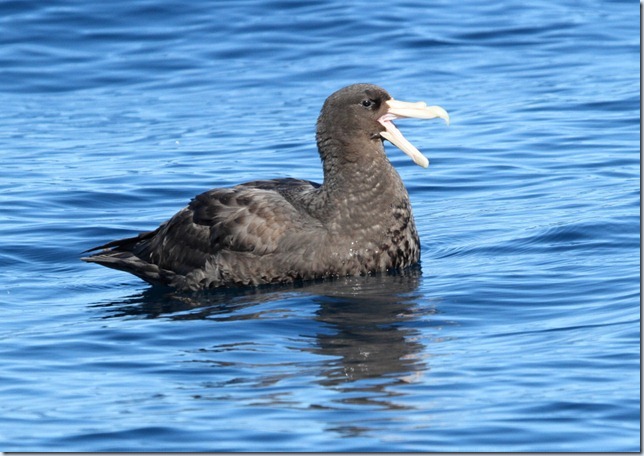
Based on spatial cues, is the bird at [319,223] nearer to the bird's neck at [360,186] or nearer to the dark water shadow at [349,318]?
the bird's neck at [360,186]

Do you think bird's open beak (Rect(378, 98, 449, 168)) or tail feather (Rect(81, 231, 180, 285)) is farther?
tail feather (Rect(81, 231, 180, 285))

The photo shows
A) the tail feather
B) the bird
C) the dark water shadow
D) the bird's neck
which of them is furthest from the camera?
the tail feather

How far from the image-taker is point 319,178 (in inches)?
567

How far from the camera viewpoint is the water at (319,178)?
7.21 metres

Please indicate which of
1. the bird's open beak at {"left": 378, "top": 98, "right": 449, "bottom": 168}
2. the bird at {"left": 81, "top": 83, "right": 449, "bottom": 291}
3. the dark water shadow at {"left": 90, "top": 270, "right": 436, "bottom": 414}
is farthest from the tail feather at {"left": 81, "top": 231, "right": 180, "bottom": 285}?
the bird's open beak at {"left": 378, "top": 98, "right": 449, "bottom": 168}

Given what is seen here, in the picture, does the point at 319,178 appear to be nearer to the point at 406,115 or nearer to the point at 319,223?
the point at 406,115

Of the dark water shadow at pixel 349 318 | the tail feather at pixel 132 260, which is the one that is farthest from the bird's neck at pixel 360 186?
the tail feather at pixel 132 260

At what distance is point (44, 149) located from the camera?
16016mm

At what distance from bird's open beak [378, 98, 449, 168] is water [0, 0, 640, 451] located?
97 centimetres

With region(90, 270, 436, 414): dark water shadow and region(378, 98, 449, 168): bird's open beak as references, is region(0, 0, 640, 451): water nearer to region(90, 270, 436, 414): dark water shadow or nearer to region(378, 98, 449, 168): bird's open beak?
region(90, 270, 436, 414): dark water shadow

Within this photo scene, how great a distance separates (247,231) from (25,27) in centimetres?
1254

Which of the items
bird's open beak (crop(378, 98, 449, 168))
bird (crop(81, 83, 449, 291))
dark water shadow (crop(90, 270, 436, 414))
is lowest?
dark water shadow (crop(90, 270, 436, 414))

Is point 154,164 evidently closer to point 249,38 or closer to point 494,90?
point 494,90

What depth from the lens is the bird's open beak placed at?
34.1ft
